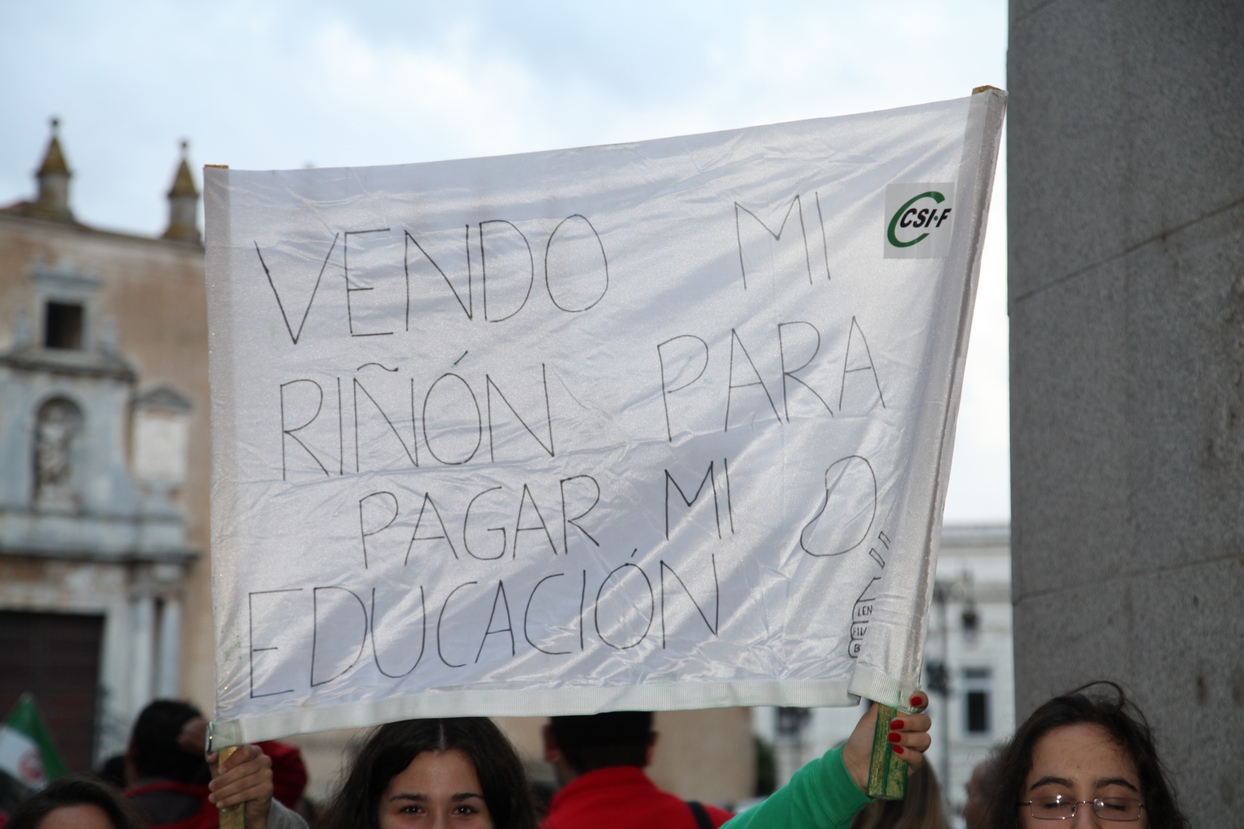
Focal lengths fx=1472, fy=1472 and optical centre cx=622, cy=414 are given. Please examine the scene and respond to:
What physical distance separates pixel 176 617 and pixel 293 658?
26.3 m

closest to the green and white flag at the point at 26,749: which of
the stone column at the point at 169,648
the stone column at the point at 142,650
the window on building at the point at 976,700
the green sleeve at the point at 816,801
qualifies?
the green sleeve at the point at 816,801

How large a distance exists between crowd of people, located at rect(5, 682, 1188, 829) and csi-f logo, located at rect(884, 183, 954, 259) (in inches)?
34.1

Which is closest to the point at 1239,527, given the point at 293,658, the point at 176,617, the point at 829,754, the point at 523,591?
the point at 829,754

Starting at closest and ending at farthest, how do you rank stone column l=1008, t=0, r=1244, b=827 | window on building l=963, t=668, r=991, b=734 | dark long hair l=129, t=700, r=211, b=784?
stone column l=1008, t=0, r=1244, b=827
dark long hair l=129, t=700, r=211, b=784
window on building l=963, t=668, r=991, b=734

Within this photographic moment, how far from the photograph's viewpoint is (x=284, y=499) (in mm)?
2980

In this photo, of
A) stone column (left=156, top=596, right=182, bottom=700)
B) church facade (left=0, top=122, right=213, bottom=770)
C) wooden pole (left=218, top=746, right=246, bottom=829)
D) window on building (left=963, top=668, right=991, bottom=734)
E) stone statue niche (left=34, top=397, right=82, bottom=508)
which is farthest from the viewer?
window on building (left=963, top=668, right=991, bottom=734)

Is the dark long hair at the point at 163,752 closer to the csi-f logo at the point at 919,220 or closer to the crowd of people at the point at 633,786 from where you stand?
the crowd of people at the point at 633,786

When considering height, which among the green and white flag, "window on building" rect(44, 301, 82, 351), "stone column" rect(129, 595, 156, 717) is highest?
"window on building" rect(44, 301, 82, 351)

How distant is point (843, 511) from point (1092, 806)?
68 centimetres

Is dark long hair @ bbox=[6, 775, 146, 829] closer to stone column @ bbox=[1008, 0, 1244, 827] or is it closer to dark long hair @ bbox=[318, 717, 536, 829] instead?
dark long hair @ bbox=[318, 717, 536, 829]

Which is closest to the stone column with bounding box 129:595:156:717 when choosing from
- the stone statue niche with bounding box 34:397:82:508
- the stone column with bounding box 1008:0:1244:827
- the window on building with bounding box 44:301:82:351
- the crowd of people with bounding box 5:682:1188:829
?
the stone statue niche with bounding box 34:397:82:508

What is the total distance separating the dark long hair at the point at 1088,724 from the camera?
2.64 metres

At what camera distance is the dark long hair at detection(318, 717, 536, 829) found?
114 inches

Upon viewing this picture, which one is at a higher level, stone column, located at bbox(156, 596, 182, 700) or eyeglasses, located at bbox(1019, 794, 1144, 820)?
eyeglasses, located at bbox(1019, 794, 1144, 820)
